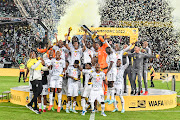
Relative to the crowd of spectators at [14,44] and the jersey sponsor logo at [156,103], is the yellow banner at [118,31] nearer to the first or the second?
the crowd of spectators at [14,44]

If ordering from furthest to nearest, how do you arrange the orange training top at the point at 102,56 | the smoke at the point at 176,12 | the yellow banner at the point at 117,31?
the smoke at the point at 176,12 < the yellow banner at the point at 117,31 < the orange training top at the point at 102,56

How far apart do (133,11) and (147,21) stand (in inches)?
145

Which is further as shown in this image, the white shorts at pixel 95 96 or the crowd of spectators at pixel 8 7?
the crowd of spectators at pixel 8 7

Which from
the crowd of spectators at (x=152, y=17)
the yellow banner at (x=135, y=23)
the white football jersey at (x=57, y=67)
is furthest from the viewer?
the crowd of spectators at (x=152, y=17)

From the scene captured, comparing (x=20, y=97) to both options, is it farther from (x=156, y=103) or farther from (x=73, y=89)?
(x=156, y=103)

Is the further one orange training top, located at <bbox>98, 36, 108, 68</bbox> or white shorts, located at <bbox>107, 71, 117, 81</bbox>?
orange training top, located at <bbox>98, 36, 108, 68</bbox>

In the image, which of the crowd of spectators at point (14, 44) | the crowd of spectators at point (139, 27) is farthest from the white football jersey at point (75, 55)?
the crowd of spectators at point (139, 27)

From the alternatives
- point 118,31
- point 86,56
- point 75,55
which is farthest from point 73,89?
point 118,31

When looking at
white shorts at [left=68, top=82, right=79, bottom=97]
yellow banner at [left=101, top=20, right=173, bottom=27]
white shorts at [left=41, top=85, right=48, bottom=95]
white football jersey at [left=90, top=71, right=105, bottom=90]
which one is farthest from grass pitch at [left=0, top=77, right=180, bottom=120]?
yellow banner at [left=101, top=20, right=173, bottom=27]

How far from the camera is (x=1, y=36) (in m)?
34.3

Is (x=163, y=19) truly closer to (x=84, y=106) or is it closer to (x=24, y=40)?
(x=24, y=40)

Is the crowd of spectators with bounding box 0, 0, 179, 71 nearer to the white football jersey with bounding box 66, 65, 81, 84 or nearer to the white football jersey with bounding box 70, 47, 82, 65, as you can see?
the white football jersey with bounding box 70, 47, 82, 65

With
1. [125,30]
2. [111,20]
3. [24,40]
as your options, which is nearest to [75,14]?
[125,30]

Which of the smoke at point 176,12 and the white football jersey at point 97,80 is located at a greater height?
the smoke at point 176,12
